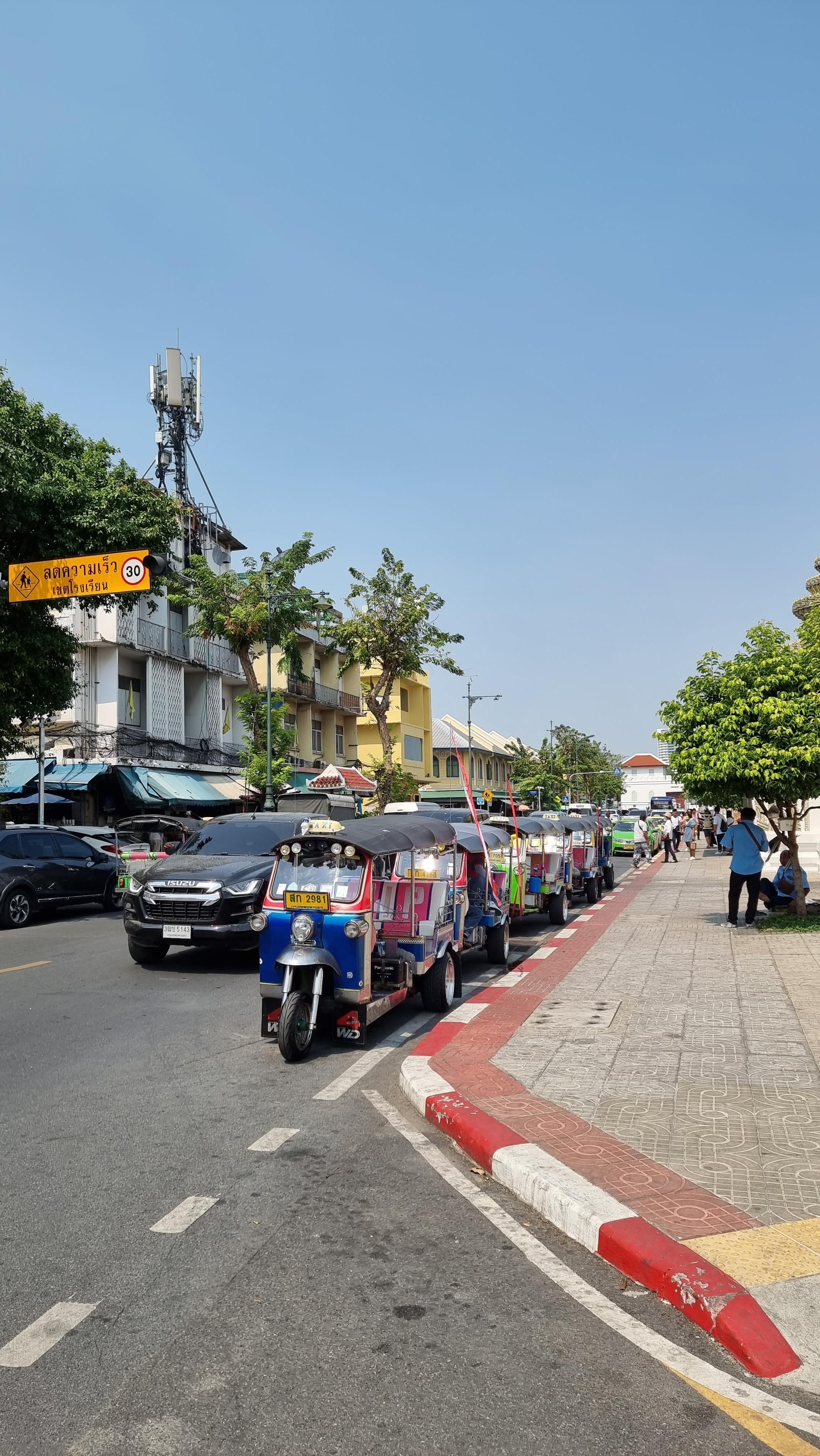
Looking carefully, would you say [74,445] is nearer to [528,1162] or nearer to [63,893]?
[63,893]

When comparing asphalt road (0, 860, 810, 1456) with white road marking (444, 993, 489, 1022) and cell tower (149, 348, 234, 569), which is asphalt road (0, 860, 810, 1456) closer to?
white road marking (444, 993, 489, 1022)

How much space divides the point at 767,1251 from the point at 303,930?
4264 mm

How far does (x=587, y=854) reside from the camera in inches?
761

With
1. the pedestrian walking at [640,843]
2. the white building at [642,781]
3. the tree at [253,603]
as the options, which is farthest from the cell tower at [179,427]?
the white building at [642,781]

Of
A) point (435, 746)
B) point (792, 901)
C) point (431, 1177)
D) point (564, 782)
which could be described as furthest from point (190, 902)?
point (564, 782)

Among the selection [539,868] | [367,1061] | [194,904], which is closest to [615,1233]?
[367,1061]

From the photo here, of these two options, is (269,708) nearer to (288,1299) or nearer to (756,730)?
(756,730)

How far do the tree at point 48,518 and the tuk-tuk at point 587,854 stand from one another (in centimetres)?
971

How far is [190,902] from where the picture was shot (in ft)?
37.4

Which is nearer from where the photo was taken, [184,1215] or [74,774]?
[184,1215]

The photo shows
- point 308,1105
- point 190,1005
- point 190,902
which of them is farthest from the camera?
point 190,902

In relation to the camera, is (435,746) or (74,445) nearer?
(74,445)

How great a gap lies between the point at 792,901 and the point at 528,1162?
37.2ft

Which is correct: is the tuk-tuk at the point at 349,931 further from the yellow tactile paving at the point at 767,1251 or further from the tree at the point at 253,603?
the tree at the point at 253,603
